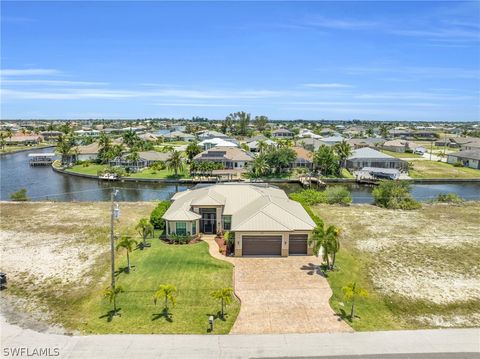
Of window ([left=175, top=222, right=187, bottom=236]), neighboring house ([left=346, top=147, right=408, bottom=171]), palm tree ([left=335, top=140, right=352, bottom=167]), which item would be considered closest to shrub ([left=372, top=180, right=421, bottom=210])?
window ([left=175, top=222, right=187, bottom=236])

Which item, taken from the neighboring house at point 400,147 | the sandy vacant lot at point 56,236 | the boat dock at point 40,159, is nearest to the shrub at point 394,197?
the sandy vacant lot at point 56,236

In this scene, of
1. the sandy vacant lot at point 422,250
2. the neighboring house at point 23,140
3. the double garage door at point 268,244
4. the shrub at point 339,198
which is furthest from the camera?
the neighboring house at point 23,140

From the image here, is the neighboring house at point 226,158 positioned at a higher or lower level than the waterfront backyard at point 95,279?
higher

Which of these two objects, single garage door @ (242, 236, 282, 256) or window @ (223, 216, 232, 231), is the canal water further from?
single garage door @ (242, 236, 282, 256)

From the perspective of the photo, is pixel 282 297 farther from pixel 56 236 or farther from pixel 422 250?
pixel 56 236

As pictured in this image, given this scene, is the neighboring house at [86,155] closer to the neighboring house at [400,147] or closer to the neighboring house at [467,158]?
the neighboring house at [400,147]
